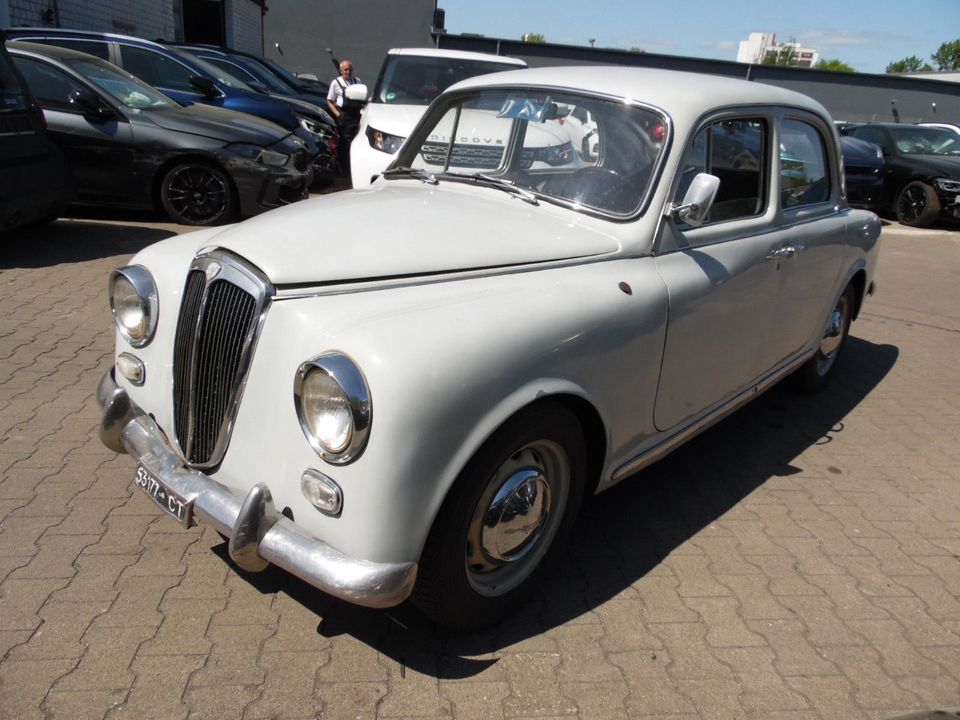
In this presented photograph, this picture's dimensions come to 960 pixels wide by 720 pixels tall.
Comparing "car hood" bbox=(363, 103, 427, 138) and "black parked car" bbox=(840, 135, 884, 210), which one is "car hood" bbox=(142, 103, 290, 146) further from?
"black parked car" bbox=(840, 135, 884, 210)

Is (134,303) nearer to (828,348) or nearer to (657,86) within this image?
(657,86)

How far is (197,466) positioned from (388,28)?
110 feet

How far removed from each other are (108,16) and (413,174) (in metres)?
12.8

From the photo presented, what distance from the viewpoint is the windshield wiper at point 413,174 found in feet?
11.6

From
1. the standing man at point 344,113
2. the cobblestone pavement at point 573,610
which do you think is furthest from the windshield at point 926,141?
the cobblestone pavement at point 573,610

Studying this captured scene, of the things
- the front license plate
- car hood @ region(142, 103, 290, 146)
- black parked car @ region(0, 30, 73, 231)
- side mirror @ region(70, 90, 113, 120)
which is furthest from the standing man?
the front license plate

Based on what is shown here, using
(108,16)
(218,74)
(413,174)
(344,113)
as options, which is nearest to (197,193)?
(218,74)

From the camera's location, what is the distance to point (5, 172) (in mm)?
6062

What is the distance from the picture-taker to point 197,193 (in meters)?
7.85

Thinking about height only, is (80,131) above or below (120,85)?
below

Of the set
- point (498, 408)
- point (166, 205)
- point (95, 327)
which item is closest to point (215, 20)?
point (166, 205)

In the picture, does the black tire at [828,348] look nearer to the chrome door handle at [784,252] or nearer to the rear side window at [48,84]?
the chrome door handle at [784,252]

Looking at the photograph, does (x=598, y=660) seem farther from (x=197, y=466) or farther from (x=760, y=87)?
(x=760, y=87)

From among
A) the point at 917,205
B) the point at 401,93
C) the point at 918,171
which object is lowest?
the point at 917,205
